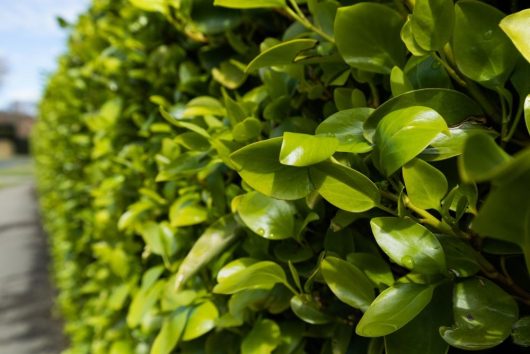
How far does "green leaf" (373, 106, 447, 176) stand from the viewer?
634 millimetres

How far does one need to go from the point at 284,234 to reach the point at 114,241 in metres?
1.51

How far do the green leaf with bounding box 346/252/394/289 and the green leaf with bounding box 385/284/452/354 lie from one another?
0.07 metres

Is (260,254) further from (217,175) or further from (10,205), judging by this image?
(10,205)

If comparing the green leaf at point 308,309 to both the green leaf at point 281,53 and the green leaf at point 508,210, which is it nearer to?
the green leaf at point 281,53

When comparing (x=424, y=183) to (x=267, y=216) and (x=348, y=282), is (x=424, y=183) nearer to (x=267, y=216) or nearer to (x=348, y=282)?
(x=348, y=282)

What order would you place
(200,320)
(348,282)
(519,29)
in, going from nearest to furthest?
(519,29), (348,282), (200,320)

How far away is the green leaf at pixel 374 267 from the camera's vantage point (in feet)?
2.59

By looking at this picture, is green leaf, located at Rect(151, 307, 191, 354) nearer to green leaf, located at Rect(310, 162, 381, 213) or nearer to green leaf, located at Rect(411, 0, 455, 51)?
green leaf, located at Rect(310, 162, 381, 213)

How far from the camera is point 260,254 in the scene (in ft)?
3.50

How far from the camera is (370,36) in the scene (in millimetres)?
772

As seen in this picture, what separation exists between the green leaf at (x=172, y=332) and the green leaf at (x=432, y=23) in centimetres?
91

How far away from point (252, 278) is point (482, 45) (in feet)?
1.71

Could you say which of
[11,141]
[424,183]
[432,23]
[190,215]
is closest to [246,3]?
[432,23]

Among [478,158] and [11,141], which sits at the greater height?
[478,158]
